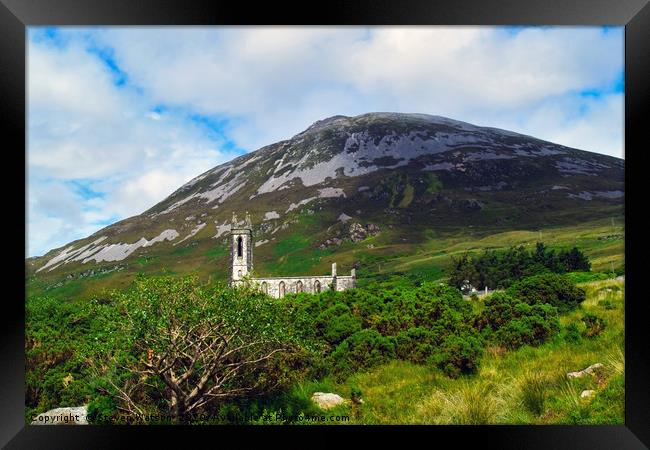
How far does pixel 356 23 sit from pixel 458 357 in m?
5.17

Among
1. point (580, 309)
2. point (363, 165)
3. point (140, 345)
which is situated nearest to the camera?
point (140, 345)

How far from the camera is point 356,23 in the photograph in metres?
5.05

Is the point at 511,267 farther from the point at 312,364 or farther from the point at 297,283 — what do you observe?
the point at 312,364

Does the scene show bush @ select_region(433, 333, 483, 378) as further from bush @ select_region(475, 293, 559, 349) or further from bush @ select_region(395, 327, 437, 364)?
bush @ select_region(475, 293, 559, 349)

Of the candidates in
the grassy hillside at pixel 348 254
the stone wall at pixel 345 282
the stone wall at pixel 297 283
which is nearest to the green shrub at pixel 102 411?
the stone wall at pixel 297 283

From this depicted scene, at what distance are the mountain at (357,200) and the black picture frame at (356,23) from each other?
38480mm

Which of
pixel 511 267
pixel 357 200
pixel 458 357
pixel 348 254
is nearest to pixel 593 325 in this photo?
pixel 458 357

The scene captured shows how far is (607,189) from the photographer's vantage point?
2029 inches

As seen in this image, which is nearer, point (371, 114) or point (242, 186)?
point (242, 186)

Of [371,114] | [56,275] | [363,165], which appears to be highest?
[371,114]

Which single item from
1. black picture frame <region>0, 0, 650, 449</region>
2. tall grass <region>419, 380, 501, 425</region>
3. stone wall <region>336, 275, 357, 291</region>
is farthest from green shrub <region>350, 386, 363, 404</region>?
stone wall <region>336, 275, 357, 291</region>

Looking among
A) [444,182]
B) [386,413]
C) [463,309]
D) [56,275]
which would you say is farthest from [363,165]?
[386,413]

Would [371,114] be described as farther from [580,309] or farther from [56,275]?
[580,309]

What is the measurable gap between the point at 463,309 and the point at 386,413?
4690mm
